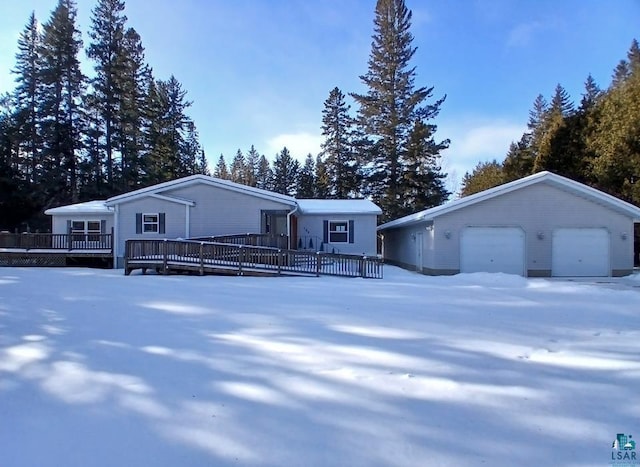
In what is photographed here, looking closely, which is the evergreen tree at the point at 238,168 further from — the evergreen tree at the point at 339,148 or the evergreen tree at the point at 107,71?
the evergreen tree at the point at 107,71

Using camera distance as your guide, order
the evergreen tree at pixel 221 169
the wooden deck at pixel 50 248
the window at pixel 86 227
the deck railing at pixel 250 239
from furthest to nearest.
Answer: the evergreen tree at pixel 221 169 < the window at pixel 86 227 < the wooden deck at pixel 50 248 < the deck railing at pixel 250 239

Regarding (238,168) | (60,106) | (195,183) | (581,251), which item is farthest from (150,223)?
(238,168)

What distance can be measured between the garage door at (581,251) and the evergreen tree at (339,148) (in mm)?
22257

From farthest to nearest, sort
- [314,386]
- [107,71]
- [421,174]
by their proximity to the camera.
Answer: [421,174]
[107,71]
[314,386]

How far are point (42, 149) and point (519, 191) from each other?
32246 millimetres

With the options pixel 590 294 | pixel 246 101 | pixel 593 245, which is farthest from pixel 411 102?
pixel 590 294

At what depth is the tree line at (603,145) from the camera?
21.0 metres

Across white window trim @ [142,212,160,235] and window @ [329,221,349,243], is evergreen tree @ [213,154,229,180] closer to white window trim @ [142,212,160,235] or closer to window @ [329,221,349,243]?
window @ [329,221,349,243]

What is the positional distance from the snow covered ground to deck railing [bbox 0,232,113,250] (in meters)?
12.7

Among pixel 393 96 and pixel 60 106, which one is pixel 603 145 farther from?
pixel 60 106

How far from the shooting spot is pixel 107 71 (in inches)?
1305

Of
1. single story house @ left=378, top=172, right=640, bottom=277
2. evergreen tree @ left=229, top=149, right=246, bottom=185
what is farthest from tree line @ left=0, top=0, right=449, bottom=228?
evergreen tree @ left=229, top=149, right=246, bottom=185

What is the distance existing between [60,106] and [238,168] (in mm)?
33532
